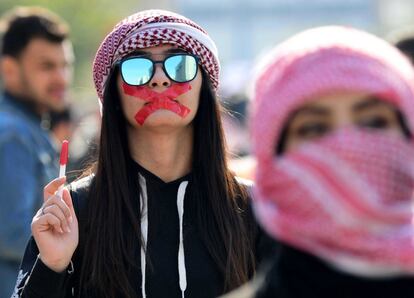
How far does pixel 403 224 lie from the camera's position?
8.57ft

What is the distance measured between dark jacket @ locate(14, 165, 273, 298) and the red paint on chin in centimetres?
20

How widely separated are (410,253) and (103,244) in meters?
1.67

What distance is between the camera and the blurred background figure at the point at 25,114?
5.92 meters

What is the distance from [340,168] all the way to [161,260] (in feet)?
5.06

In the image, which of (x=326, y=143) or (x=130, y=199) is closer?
(x=326, y=143)

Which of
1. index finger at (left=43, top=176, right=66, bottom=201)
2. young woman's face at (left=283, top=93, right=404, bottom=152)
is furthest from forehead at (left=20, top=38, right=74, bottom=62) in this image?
young woman's face at (left=283, top=93, right=404, bottom=152)

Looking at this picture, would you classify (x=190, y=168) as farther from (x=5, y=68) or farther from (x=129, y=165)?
(x=5, y=68)

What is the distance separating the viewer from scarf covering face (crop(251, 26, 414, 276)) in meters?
2.58

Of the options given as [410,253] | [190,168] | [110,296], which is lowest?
[110,296]

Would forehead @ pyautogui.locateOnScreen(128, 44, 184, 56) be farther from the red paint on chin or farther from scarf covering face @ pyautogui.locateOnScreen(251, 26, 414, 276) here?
scarf covering face @ pyautogui.locateOnScreen(251, 26, 414, 276)

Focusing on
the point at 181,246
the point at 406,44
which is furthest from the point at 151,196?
the point at 406,44

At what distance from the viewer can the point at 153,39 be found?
4305mm

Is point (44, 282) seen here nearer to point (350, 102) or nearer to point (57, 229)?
point (57, 229)

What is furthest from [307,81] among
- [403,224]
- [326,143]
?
[403,224]
